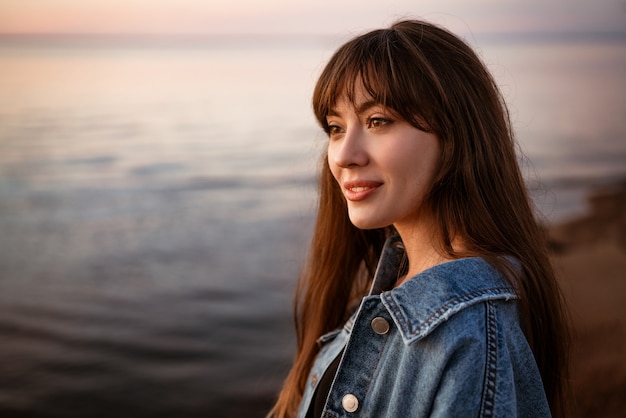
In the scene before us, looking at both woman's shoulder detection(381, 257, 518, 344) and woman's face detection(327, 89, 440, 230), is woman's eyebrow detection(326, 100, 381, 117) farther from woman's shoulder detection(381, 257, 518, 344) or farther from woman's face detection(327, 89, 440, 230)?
woman's shoulder detection(381, 257, 518, 344)

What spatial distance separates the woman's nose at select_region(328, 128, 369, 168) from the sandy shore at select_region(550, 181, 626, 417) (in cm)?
98

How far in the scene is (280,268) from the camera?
18.1 feet

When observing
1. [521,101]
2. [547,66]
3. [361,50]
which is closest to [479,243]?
[361,50]

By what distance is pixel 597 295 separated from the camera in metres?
4.44

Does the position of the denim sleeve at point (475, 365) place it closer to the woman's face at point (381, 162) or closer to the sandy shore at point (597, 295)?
the woman's face at point (381, 162)

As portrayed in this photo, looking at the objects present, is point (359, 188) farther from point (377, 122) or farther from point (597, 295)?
point (597, 295)

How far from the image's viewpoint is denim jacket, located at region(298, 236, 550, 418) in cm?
146

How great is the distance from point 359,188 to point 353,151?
0.31 ft

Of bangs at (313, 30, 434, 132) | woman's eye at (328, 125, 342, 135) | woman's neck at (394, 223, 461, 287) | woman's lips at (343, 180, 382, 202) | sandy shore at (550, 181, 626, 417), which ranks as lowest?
sandy shore at (550, 181, 626, 417)

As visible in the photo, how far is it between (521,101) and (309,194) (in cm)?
360

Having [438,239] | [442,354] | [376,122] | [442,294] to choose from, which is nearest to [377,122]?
[376,122]

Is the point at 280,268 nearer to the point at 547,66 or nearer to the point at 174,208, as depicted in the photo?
the point at 174,208

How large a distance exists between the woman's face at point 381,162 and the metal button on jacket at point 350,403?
1.40 ft

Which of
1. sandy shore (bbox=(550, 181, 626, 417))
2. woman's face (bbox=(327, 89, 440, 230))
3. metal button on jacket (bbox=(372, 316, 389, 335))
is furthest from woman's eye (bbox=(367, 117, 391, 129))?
sandy shore (bbox=(550, 181, 626, 417))
